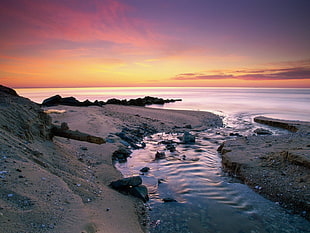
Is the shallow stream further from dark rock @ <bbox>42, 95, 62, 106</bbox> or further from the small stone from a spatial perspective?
dark rock @ <bbox>42, 95, 62, 106</bbox>

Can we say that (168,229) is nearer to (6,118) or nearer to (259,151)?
(6,118)

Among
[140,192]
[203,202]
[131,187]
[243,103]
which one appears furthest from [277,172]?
[243,103]

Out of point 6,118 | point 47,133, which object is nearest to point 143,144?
point 47,133

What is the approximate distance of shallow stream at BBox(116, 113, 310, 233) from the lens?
18.2 ft

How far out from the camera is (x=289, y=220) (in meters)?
5.75

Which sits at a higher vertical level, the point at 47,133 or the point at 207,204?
the point at 47,133

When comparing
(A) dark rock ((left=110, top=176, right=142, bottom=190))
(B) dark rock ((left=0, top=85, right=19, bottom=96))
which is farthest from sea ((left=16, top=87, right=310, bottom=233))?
(B) dark rock ((left=0, top=85, right=19, bottom=96))

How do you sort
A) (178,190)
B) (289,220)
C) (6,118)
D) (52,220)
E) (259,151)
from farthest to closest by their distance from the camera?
(259,151), (178,190), (6,118), (289,220), (52,220)

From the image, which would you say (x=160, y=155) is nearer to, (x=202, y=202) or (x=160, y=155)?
(x=160, y=155)

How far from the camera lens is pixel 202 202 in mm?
6805

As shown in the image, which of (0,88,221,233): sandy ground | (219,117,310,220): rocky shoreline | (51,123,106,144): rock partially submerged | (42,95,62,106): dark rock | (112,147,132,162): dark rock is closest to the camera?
(0,88,221,233): sandy ground

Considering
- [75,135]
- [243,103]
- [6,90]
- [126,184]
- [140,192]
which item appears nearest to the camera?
[140,192]

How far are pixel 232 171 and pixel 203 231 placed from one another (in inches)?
180

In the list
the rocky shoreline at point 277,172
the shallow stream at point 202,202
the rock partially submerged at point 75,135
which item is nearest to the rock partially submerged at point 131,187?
the shallow stream at point 202,202
